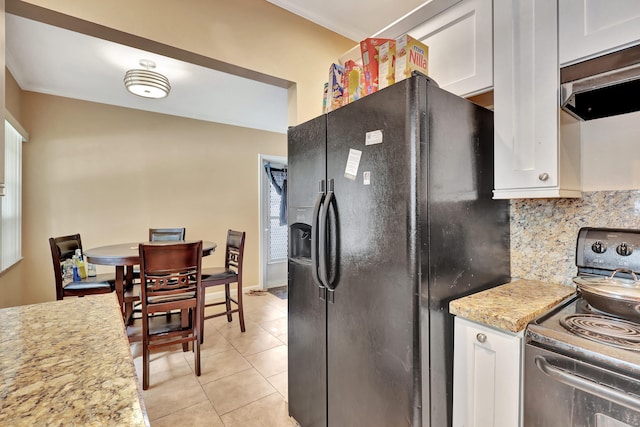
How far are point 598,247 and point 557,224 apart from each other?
194 mm

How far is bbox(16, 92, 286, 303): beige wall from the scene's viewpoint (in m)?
3.25

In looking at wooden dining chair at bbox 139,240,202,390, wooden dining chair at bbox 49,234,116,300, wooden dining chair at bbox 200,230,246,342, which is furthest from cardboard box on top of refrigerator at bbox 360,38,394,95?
wooden dining chair at bbox 49,234,116,300

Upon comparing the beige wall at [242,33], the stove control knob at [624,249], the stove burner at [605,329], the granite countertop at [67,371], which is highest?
the beige wall at [242,33]

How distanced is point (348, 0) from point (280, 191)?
131 inches

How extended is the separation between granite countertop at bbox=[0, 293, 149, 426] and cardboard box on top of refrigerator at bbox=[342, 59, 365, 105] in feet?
4.37

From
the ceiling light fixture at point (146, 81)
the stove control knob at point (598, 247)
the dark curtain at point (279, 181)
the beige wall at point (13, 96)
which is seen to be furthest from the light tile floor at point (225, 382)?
the beige wall at point (13, 96)

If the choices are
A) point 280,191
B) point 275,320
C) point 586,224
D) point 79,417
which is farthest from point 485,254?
point 280,191

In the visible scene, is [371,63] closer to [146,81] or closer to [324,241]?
[324,241]

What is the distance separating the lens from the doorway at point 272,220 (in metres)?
4.85

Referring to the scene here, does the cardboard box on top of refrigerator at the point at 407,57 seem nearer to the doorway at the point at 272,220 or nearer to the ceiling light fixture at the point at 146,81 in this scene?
the ceiling light fixture at the point at 146,81

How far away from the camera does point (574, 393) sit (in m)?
0.84

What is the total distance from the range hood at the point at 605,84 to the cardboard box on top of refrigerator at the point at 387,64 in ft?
2.11

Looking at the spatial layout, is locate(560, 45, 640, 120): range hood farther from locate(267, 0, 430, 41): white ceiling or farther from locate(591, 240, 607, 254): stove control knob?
locate(267, 0, 430, 41): white ceiling

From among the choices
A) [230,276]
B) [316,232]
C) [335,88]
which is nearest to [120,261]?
[230,276]
